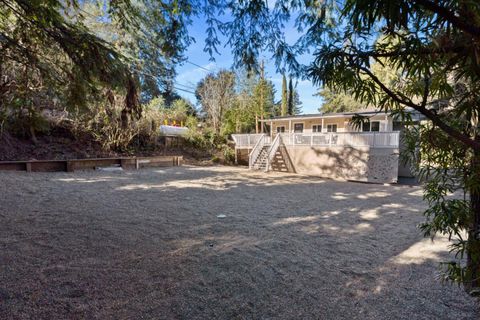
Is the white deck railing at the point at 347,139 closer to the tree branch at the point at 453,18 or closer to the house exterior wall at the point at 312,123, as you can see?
the house exterior wall at the point at 312,123

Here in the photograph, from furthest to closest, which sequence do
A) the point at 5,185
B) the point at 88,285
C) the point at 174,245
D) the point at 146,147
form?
the point at 146,147, the point at 5,185, the point at 174,245, the point at 88,285

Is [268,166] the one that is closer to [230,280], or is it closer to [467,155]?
[230,280]

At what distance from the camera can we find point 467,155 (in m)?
1.53

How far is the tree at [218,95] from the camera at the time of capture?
20188 mm

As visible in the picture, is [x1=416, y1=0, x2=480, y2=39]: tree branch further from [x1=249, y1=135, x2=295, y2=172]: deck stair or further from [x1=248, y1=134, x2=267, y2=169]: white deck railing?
[x1=248, y1=134, x2=267, y2=169]: white deck railing

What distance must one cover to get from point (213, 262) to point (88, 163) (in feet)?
35.0

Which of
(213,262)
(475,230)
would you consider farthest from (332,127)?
(475,230)

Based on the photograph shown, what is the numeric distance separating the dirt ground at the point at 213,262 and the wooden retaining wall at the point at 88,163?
15.0ft

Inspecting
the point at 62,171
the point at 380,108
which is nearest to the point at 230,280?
the point at 380,108

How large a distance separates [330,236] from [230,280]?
2161 millimetres

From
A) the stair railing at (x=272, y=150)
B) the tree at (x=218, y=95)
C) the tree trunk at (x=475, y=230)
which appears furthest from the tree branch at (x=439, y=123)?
the tree at (x=218, y=95)

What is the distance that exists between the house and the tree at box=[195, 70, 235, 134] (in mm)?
5109

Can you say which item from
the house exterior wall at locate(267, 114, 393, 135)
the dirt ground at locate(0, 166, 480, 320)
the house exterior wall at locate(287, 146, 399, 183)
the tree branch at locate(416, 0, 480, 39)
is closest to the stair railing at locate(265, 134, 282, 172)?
the house exterior wall at locate(287, 146, 399, 183)

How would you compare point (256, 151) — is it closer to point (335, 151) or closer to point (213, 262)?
point (335, 151)
